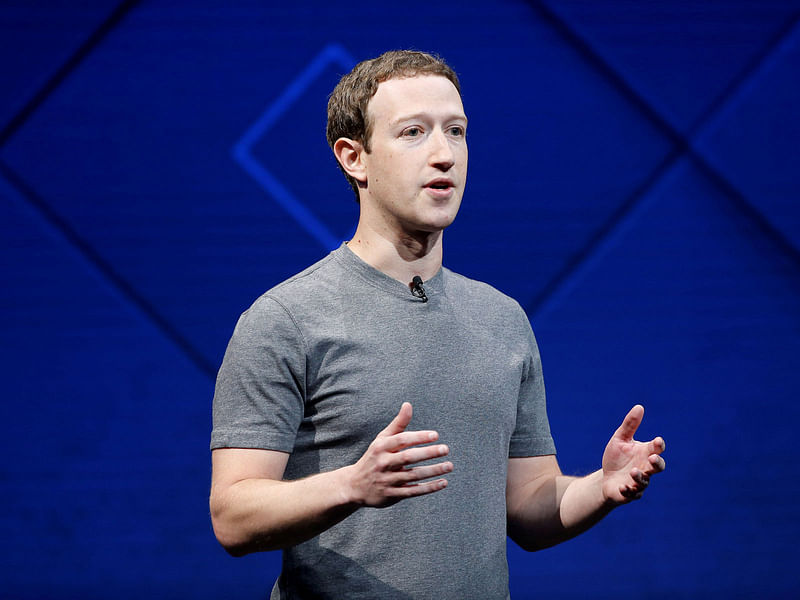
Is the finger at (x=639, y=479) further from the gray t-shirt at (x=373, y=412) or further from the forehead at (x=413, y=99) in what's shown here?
the forehead at (x=413, y=99)

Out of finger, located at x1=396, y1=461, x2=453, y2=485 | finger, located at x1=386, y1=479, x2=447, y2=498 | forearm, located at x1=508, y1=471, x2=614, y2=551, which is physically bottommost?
finger, located at x1=386, y1=479, x2=447, y2=498

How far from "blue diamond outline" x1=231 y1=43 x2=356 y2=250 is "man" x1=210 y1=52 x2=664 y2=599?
827 millimetres

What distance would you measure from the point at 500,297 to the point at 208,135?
1105 mm

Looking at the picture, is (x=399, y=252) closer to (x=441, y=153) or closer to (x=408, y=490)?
(x=441, y=153)

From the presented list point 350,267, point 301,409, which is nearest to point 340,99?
point 350,267

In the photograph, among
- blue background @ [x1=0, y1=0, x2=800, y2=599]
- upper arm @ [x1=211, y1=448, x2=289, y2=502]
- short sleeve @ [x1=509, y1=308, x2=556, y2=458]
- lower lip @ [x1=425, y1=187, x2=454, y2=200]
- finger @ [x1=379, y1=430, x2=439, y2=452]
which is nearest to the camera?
finger @ [x1=379, y1=430, x2=439, y2=452]

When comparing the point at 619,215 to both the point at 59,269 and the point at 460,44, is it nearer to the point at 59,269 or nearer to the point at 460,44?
the point at 460,44

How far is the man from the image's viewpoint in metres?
1.17

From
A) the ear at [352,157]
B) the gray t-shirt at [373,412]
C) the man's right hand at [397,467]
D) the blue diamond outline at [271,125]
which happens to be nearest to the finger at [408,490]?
the man's right hand at [397,467]

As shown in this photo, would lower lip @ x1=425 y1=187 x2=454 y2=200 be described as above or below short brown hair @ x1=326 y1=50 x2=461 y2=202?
below

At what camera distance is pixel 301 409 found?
1214mm

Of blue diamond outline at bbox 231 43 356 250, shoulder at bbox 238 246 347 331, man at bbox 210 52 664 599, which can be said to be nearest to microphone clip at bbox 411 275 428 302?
man at bbox 210 52 664 599

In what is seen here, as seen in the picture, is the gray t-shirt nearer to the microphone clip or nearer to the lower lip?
the microphone clip

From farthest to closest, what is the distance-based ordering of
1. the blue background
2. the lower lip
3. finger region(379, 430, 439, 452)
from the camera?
the blue background
the lower lip
finger region(379, 430, 439, 452)
